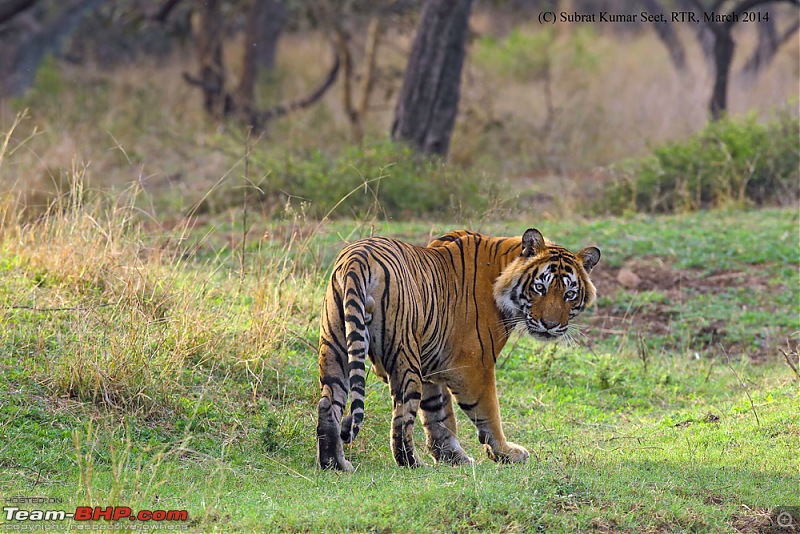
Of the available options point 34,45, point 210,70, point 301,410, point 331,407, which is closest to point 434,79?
point 210,70

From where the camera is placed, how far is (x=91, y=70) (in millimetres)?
22172

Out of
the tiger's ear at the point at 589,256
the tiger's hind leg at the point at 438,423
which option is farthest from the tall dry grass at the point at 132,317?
the tiger's ear at the point at 589,256

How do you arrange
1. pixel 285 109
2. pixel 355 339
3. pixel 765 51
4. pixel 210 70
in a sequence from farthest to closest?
pixel 765 51 < pixel 210 70 < pixel 285 109 < pixel 355 339

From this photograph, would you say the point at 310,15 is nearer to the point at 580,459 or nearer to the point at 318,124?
the point at 318,124

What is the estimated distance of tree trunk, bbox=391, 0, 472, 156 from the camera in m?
13.3

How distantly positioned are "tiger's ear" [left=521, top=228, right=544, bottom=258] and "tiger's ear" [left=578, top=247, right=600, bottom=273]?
0.91 ft

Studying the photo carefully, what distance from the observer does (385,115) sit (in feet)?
62.1

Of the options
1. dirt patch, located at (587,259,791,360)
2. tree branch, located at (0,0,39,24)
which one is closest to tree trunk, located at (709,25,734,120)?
dirt patch, located at (587,259,791,360)

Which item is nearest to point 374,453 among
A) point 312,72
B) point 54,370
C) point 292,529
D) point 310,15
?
point 292,529

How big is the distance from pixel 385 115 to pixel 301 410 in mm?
13436

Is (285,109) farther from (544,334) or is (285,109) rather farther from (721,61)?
(544,334)

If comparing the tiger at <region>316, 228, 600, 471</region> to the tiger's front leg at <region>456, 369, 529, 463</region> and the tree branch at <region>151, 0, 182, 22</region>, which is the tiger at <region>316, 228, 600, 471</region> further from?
the tree branch at <region>151, 0, 182, 22</region>

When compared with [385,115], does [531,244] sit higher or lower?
lower

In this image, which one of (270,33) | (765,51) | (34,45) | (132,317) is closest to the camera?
(132,317)
